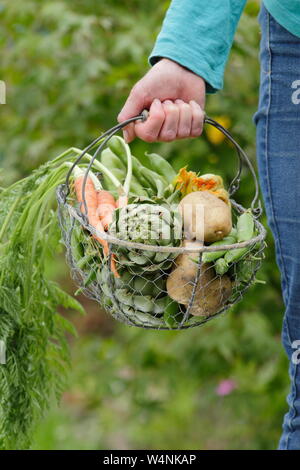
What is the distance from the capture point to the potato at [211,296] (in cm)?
125

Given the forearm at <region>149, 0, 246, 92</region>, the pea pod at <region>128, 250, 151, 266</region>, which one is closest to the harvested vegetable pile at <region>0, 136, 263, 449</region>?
the pea pod at <region>128, 250, 151, 266</region>

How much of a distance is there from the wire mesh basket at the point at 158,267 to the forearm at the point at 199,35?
0.15 metres

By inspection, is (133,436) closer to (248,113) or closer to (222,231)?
(248,113)

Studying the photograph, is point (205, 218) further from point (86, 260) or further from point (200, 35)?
point (200, 35)

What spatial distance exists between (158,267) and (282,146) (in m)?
0.37

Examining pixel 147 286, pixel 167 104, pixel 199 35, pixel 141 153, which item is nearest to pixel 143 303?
pixel 147 286

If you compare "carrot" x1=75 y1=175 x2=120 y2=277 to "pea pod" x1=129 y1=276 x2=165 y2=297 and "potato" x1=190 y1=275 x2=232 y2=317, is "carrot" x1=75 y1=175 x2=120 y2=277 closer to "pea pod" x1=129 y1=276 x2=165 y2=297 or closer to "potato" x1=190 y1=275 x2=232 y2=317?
"pea pod" x1=129 y1=276 x2=165 y2=297

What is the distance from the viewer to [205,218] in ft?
4.07

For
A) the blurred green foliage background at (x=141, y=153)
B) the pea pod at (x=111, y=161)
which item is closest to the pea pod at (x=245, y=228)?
the pea pod at (x=111, y=161)

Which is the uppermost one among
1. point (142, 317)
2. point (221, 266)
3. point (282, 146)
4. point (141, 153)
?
point (282, 146)
